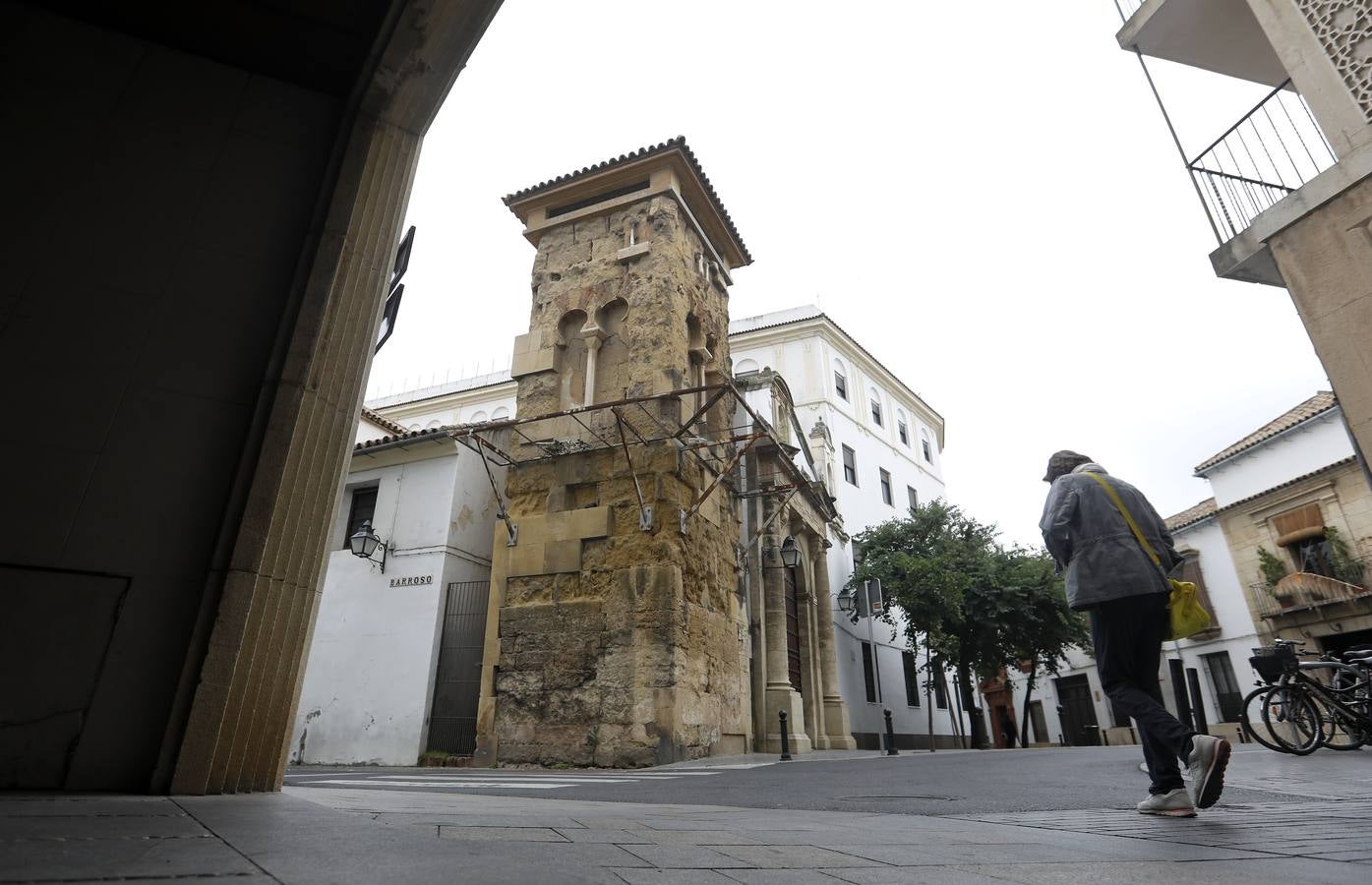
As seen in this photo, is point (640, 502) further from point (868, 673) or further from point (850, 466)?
point (850, 466)

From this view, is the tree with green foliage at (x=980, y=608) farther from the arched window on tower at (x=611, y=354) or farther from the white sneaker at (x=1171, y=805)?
the white sneaker at (x=1171, y=805)

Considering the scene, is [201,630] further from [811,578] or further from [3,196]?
[811,578]

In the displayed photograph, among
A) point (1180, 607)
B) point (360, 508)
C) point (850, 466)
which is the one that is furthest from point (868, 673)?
point (1180, 607)

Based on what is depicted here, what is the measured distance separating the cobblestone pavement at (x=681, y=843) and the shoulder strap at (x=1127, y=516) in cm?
114

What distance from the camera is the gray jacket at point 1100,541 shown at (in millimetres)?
3447

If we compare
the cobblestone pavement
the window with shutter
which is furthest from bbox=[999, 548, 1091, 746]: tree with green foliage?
the cobblestone pavement

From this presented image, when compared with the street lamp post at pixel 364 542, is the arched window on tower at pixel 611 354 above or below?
above

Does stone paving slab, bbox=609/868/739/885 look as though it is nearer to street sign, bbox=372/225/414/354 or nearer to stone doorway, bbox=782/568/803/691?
street sign, bbox=372/225/414/354

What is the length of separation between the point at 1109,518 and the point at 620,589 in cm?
779

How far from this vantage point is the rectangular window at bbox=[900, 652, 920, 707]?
1032 inches

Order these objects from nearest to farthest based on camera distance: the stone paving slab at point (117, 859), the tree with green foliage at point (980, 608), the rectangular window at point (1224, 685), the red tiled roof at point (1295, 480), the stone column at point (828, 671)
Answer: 1. the stone paving slab at point (117, 859)
2. the stone column at point (828, 671)
3. the red tiled roof at point (1295, 480)
4. the tree with green foliage at point (980, 608)
5. the rectangular window at point (1224, 685)

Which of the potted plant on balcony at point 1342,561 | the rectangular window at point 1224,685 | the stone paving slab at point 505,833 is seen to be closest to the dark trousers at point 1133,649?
the stone paving slab at point 505,833

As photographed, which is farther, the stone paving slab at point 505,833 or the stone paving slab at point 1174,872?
the stone paving slab at point 505,833

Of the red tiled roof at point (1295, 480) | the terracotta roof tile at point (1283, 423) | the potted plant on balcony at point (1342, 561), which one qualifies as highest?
the terracotta roof tile at point (1283, 423)
